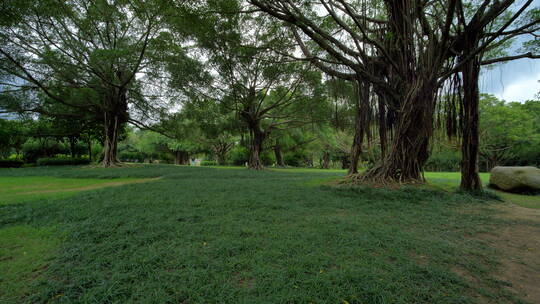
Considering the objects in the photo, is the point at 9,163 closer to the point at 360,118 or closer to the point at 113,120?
the point at 113,120

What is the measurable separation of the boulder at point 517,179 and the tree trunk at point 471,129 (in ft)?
5.08

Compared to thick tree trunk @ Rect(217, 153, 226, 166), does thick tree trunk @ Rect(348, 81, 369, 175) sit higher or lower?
higher

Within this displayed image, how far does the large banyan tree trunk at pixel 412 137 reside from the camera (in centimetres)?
509

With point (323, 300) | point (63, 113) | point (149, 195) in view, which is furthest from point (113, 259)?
point (63, 113)

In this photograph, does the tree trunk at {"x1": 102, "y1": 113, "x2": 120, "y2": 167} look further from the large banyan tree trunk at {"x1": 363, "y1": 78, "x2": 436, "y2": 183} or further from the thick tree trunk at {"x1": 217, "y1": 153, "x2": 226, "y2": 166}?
the large banyan tree trunk at {"x1": 363, "y1": 78, "x2": 436, "y2": 183}

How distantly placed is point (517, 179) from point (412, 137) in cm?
280

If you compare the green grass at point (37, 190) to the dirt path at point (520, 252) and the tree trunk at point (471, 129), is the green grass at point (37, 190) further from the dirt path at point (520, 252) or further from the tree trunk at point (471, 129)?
the tree trunk at point (471, 129)

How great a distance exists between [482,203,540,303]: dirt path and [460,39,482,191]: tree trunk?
5.24 ft

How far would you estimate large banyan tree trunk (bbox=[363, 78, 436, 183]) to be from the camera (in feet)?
16.7

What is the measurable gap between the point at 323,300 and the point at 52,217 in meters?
3.56

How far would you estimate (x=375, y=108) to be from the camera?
20.6 ft

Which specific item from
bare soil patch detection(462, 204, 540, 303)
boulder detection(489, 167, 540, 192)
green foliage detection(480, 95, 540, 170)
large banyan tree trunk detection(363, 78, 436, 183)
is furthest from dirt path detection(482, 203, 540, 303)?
green foliage detection(480, 95, 540, 170)

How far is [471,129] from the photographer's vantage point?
473 cm

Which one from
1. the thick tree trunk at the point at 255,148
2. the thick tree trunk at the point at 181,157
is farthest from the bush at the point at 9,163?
the thick tree trunk at the point at 181,157
